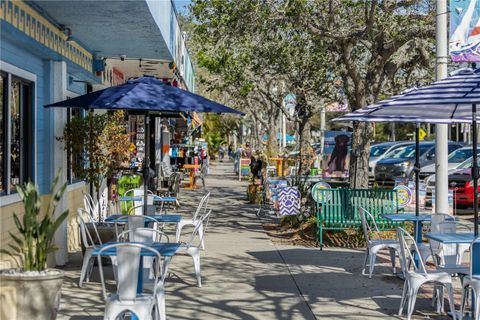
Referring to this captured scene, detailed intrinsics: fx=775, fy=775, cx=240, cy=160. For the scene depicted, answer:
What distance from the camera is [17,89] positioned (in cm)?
1002

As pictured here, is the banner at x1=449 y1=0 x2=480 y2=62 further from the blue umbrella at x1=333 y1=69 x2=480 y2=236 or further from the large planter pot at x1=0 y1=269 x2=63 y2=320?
the large planter pot at x1=0 y1=269 x2=63 y2=320

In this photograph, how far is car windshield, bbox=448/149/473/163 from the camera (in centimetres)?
2362

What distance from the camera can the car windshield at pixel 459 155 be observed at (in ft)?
77.5

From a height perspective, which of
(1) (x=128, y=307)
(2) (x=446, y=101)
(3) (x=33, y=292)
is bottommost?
(1) (x=128, y=307)

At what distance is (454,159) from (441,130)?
1208cm

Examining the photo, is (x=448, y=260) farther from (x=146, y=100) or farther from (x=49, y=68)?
(x=49, y=68)

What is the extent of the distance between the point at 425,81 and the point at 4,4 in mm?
15180

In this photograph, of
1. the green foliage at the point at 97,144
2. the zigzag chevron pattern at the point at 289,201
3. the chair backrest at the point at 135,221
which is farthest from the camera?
the zigzag chevron pattern at the point at 289,201

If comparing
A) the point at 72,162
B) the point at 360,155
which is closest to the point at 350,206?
Answer: the point at 360,155

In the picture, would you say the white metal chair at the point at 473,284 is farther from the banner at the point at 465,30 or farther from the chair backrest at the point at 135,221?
the banner at the point at 465,30

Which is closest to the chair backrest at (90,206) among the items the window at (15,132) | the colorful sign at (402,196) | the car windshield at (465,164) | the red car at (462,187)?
the window at (15,132)

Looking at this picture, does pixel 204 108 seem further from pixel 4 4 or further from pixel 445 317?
pixel 445 317

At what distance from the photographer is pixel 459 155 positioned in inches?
942

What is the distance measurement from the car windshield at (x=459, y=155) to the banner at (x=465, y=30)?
12.5m
